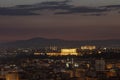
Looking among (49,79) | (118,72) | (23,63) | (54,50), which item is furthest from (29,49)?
(49,79)

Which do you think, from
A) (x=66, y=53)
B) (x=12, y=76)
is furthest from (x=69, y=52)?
(x=12, y=76)

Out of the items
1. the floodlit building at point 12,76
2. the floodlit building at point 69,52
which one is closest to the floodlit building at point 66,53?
the floodlit building at point 69,52

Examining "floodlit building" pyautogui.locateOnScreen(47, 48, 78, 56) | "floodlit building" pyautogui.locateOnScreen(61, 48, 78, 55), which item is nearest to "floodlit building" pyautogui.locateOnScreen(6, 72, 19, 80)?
"floodlit building" pyautogui.locateOnScreen(47, 48, 78, 56)

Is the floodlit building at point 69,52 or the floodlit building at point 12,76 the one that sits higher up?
the floodlit building at point 69,52

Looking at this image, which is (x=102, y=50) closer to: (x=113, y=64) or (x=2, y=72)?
(x=113, y=64)

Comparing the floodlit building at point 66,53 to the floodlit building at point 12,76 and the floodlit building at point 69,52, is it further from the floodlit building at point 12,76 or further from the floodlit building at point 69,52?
the floodlit building at point 12,76

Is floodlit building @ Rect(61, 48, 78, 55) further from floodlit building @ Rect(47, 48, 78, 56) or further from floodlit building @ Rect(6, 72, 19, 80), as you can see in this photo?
floodlit building @ Rect(6, 72, 19, 80)

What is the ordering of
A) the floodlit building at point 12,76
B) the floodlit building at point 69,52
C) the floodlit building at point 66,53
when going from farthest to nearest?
the floodlit building at point 69,52
the floodlit building at point 66,53
the floodlit building at point 12,76

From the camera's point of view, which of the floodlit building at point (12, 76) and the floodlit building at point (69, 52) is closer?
the floodlit building at point (12, 76)

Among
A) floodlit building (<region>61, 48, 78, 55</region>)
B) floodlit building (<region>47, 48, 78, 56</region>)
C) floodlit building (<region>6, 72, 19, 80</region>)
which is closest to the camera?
floodlit building (<region>6, 72, 19, 80</region>)

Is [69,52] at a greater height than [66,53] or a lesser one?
greater

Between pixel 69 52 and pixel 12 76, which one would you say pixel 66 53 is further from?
pixel 12 76

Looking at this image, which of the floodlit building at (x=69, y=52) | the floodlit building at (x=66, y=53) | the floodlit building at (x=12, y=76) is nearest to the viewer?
the floodlit building at (x=12, y=76)
